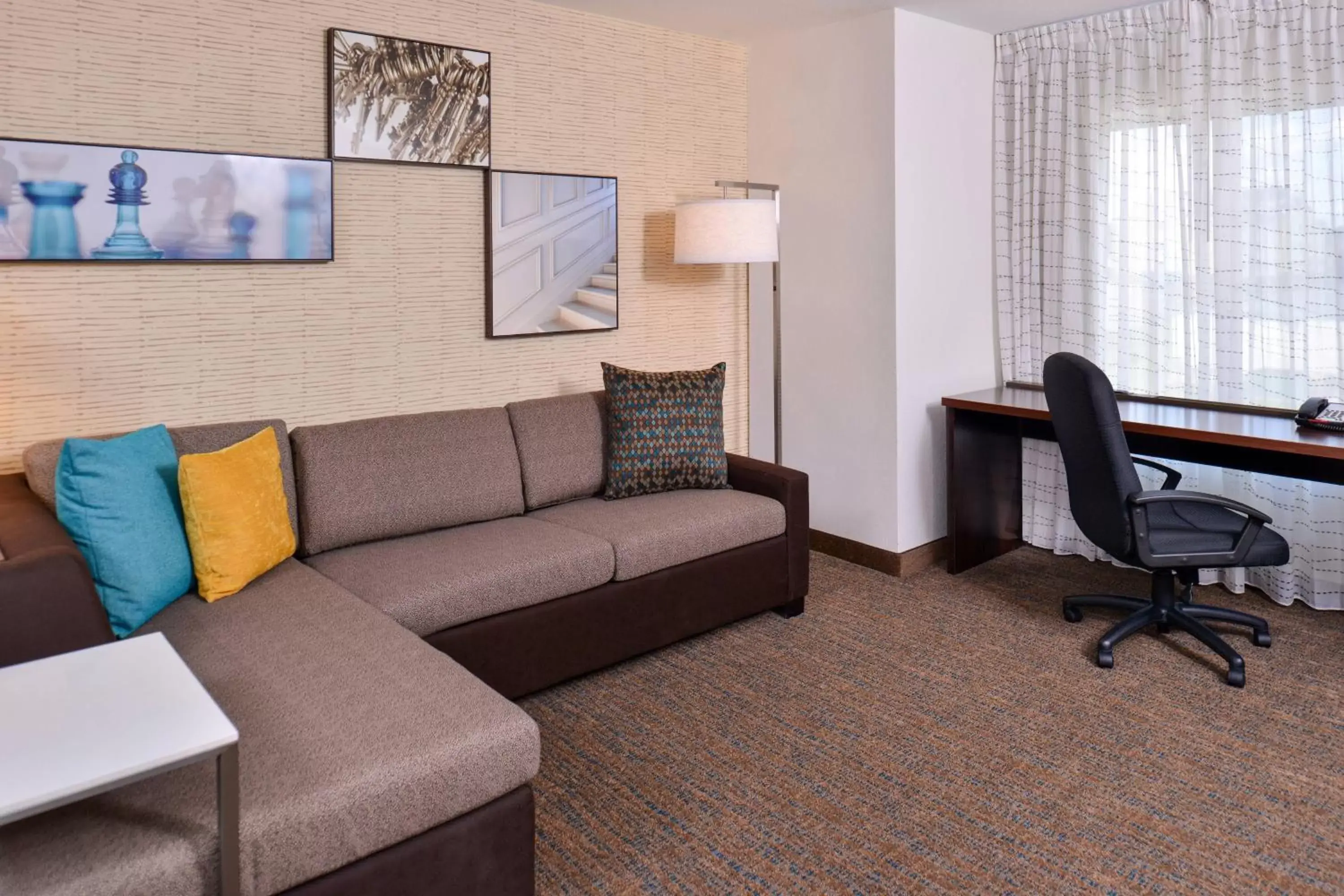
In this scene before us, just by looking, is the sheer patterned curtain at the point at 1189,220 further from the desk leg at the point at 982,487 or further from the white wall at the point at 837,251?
the white wall at the point at 837,251

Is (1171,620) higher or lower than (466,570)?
lower

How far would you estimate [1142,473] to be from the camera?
13.2ft

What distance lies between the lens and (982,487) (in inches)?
164

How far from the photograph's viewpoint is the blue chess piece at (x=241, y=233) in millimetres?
3010

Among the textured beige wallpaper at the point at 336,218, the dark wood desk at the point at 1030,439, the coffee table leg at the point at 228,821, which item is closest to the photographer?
the coffee table leg at the point at 228,821

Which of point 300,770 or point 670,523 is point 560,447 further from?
point 300,770

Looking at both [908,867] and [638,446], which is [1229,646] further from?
[638,446]

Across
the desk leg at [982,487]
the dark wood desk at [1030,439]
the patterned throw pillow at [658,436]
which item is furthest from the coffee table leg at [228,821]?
the desk leg at [982,487]

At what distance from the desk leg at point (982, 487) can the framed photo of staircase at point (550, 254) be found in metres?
1.53

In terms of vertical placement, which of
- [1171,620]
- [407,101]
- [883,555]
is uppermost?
[407,101]

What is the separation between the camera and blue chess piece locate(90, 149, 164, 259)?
280 cm

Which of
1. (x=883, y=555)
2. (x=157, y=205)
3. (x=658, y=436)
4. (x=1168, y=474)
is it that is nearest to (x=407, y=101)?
(x=157, y=205)

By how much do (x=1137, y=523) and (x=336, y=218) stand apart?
9.04ft

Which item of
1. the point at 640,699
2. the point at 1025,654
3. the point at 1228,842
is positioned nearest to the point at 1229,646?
the point at 1025,654
